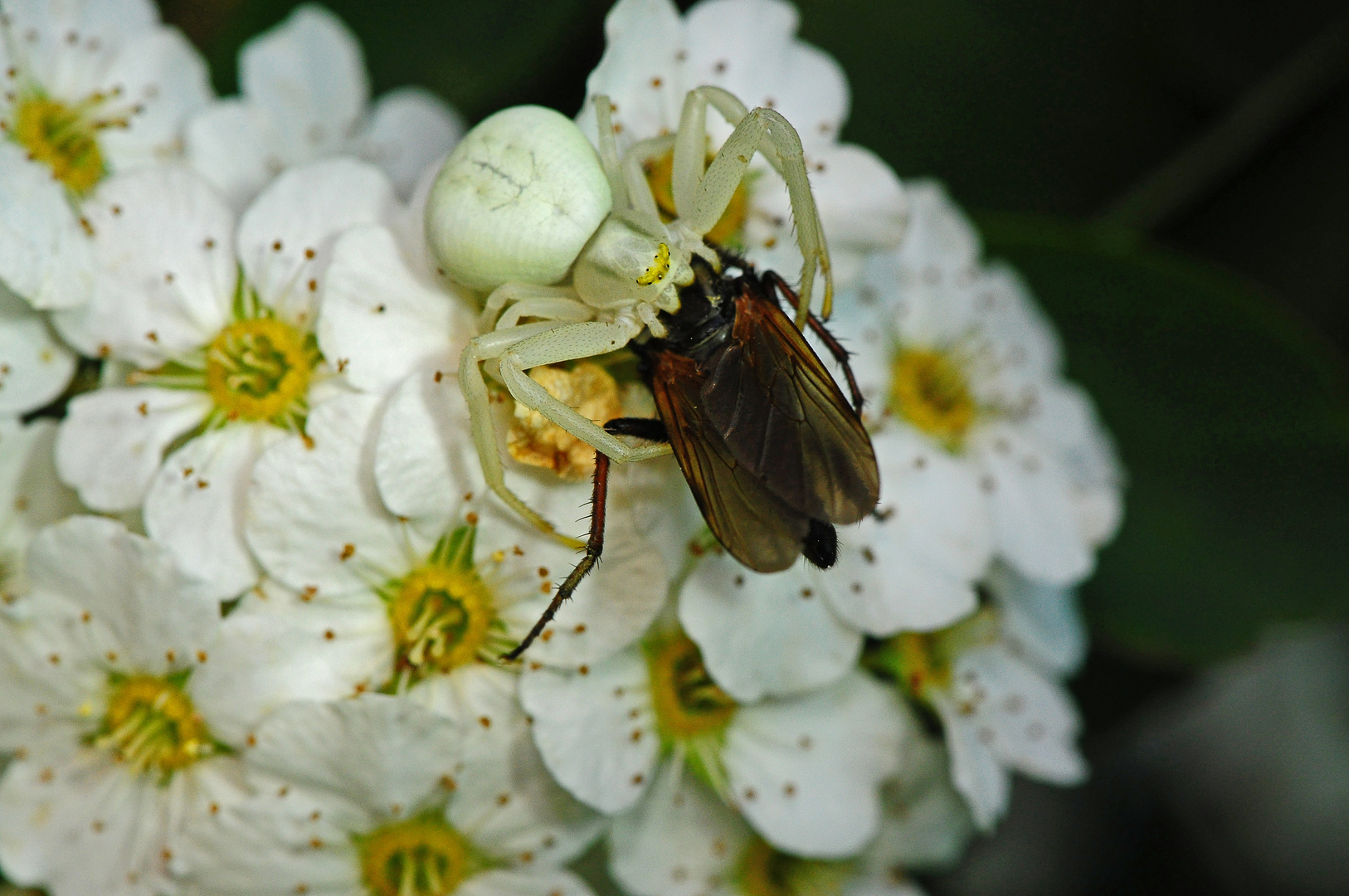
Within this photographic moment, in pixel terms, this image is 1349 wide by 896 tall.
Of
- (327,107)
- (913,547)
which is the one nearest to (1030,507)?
(913,547)

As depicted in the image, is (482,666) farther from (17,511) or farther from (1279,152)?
(1279,152)

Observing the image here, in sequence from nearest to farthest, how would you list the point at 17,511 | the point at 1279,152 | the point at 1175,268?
the point at 17,511, the point at 1175,268, the point at 1279,152

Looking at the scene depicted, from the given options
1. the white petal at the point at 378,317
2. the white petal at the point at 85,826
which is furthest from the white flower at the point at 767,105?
the white petal at the point at 85,826

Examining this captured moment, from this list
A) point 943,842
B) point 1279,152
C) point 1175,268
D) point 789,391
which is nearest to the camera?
point 789,391

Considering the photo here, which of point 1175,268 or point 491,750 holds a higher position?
point 1175,268

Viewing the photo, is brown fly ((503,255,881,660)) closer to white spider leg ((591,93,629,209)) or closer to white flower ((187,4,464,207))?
white spider leg ((591,93,629,209))

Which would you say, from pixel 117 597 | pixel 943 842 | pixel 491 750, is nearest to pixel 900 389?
pixel 943 842

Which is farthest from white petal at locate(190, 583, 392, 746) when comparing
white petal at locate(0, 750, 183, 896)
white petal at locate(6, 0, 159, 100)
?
white petal at locate(6, 0, 159, 100)
